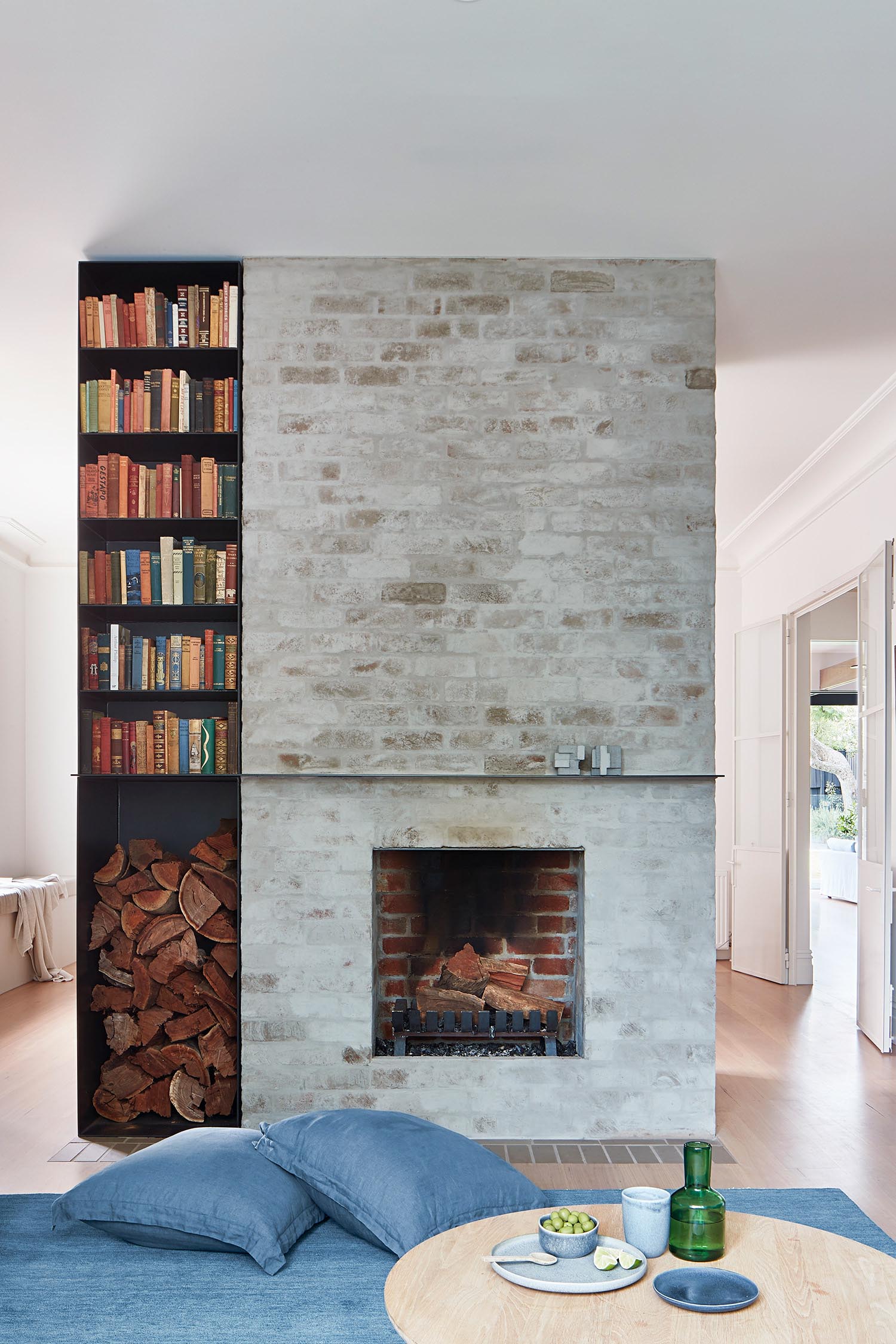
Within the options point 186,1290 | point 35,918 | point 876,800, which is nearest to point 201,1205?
point 186,1290

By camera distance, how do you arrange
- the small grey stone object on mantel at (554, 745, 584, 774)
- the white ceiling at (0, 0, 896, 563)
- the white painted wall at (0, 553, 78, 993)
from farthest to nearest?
1. the white painted wall at (0, 553, 78, 993)
2. the small grey stone object on mantel at (554, 745, 584, 774)
3. the white ceiling at (0, 0, 896, 563)

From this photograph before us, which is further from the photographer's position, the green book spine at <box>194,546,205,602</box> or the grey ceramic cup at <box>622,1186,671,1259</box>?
the green book spine at <box>194,546,205,602</box>

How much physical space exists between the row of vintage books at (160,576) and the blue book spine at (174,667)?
0.47 ft

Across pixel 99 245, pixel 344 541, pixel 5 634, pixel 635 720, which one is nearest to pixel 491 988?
pixel 635 720

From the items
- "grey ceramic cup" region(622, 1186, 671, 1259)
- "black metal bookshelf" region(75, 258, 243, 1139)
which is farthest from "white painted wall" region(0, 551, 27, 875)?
"grey ceramic cup" region(622, 1186, 671, 1259)

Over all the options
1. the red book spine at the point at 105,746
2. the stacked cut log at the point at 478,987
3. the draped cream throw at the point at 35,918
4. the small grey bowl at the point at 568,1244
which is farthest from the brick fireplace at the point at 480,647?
the draped cream throw at the point at 35,918

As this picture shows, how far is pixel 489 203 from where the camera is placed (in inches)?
143

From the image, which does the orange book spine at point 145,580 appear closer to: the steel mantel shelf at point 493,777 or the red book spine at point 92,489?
the red book spine at point 92,489

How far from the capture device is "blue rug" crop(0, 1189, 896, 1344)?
1.84m

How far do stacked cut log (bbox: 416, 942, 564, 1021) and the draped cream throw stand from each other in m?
3.55

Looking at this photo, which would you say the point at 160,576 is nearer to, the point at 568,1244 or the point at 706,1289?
the point at 568,1244

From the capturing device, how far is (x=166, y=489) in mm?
4012

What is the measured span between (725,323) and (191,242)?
209cm

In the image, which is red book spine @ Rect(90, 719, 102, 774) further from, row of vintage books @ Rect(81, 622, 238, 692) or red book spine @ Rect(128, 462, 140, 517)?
red book spine @ Rect(128, 462, 140, 517)
